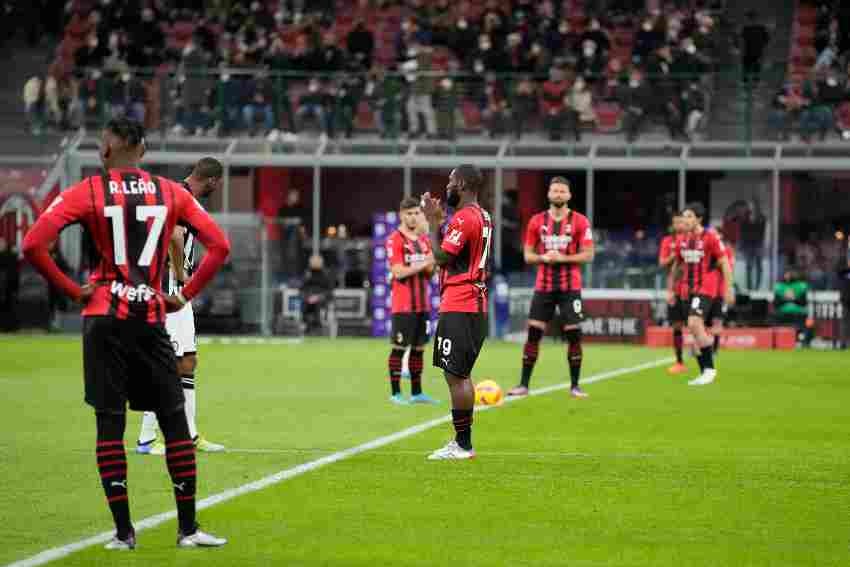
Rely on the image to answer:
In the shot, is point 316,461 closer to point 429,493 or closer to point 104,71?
point 429,493

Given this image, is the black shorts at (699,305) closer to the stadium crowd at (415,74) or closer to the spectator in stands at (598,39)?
the stadium crowd at (415,74)

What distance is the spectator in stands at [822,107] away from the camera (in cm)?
3438

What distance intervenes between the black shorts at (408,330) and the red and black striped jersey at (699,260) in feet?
15.7

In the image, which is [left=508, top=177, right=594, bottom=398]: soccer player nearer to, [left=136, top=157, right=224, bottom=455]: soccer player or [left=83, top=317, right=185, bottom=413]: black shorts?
[left=136, top=157, right=224, bottom=455]: soccer player

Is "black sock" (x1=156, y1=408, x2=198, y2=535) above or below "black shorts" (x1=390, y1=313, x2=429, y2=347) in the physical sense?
above

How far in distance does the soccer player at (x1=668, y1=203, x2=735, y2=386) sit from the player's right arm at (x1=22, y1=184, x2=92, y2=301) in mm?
13609

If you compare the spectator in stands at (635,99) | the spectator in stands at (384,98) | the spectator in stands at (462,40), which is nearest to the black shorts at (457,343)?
the spectator in stands at (635,99)

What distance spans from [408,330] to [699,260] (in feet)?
17.8

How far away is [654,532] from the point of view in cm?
927

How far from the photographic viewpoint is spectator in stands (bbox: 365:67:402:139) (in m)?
35.5

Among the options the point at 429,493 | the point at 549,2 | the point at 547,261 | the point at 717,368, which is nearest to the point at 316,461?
the point at 429,493

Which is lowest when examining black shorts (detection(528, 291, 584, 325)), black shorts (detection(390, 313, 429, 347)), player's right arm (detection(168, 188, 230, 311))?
black shorts (detection(390, 313, 429, 347))

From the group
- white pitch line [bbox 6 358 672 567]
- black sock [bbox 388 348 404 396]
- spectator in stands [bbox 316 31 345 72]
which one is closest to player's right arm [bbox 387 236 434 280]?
black sock [bbox 388 348 404 396]

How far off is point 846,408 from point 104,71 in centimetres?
2228
